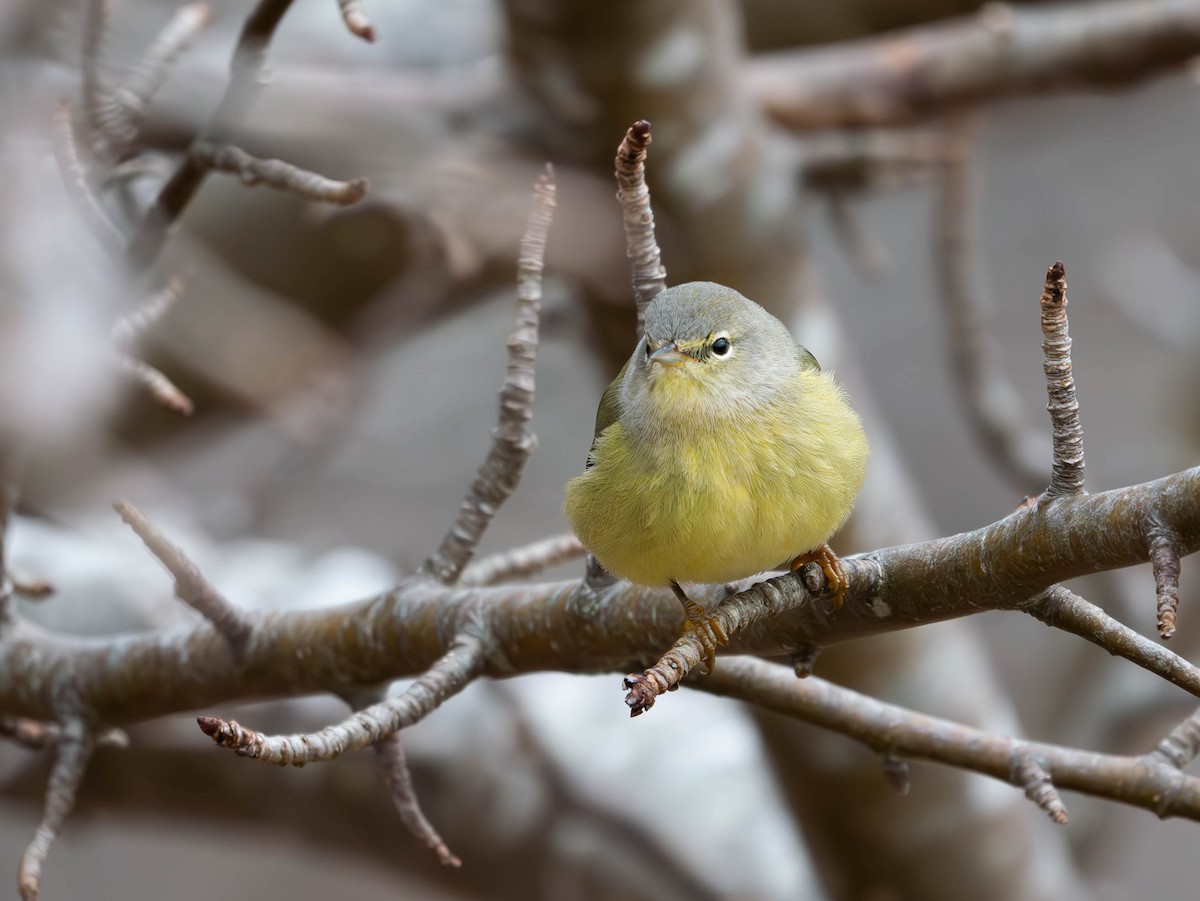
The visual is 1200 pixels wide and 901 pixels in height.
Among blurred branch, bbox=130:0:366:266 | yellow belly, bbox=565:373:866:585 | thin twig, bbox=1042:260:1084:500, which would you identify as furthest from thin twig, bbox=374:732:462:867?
→ thin twig, bbox=1042:260:1084:500

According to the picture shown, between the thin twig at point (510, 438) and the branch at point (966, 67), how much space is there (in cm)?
226

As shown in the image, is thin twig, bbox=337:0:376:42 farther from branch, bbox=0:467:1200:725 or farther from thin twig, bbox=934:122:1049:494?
thin twig, bbox=934:122:1049:494

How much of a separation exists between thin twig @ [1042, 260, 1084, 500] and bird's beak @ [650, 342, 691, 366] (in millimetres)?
709

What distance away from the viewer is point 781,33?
16.0ft

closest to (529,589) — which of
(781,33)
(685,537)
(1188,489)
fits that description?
(685,537)

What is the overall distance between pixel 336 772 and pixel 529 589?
1656 millimetres

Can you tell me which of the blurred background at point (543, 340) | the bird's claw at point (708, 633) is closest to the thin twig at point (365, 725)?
the bird's claw at point (708, 633)

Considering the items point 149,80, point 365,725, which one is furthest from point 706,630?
point 149,80

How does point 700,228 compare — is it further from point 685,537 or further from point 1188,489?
point 1188,489

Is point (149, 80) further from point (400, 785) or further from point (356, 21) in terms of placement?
point (400, 785)

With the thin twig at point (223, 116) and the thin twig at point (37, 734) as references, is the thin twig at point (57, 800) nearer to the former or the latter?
the thin twig at point (37, 734)

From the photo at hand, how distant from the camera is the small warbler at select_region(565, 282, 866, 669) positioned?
5.28 ft

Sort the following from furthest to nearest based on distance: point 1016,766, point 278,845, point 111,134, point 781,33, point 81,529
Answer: point 781,33 → point 81,529 → point 278,845 → point 111,134 → point 1016,766

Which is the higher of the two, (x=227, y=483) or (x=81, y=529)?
(x=81, y=529)
